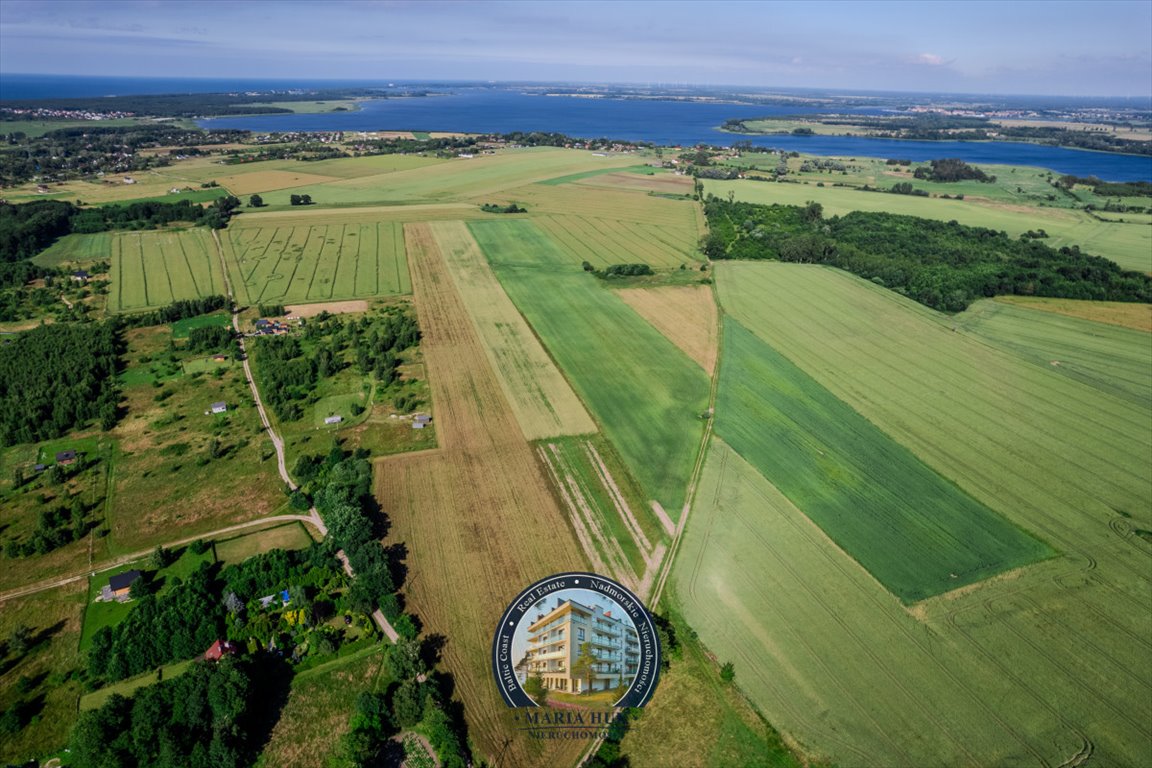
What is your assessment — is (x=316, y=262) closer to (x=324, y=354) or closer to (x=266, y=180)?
(x=324, y=354)

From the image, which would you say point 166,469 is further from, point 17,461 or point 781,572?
point 781,572

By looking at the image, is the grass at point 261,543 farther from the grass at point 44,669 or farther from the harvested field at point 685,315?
the harvested field at point 685,315

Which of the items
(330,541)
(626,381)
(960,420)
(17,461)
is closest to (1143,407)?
(960,420)

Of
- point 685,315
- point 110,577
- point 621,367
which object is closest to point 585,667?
point 110,577

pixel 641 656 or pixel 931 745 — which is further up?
pixel 641 656

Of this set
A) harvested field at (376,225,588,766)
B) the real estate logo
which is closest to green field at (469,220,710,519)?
harvested field at (376,225,588,766)

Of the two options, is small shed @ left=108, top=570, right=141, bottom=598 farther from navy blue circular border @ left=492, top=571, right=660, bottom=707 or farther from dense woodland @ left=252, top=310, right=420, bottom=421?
navy blue circular border @ left=492, top=571, right=660, bottom=707
